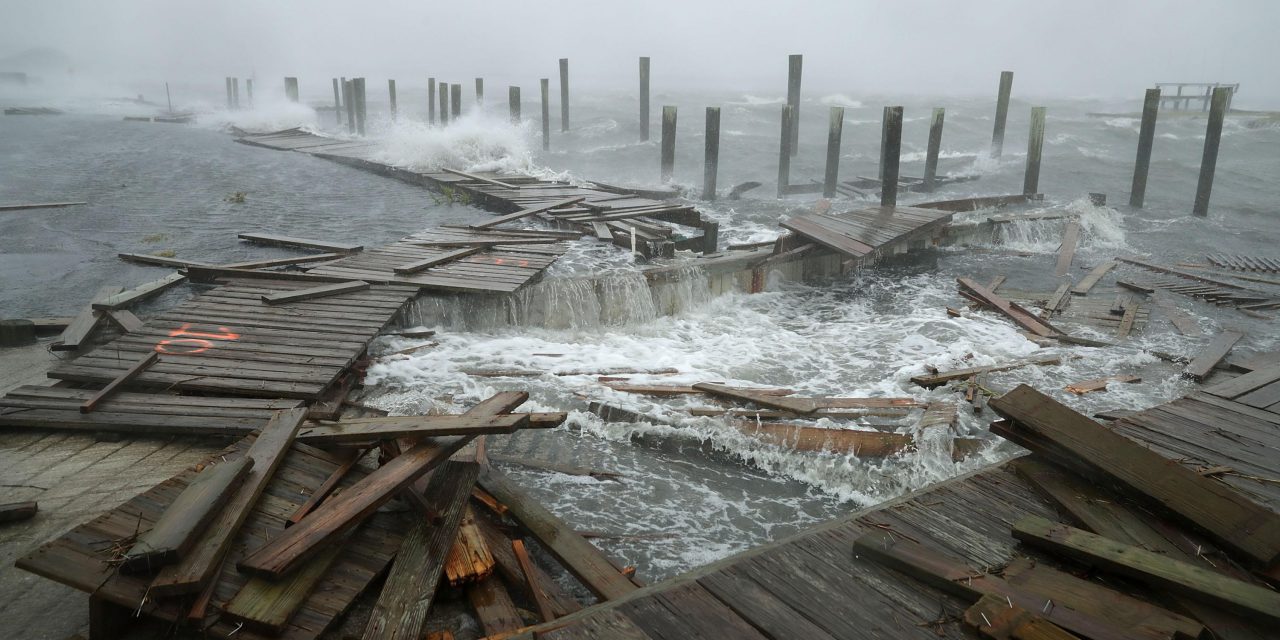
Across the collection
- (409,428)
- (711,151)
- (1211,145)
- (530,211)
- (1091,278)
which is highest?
(1211,145)

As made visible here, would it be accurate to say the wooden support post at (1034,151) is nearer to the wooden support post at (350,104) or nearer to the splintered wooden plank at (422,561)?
the splintered wooden plank at (422,561)

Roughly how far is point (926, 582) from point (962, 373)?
5.60m

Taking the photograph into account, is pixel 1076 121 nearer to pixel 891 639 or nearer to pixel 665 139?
pixel 665 139

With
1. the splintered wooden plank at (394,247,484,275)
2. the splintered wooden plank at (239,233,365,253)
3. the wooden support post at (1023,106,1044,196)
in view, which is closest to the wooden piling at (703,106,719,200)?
the wooden support post at (1023,106,1044,196)

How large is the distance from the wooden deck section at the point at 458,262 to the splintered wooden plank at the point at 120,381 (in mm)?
3098

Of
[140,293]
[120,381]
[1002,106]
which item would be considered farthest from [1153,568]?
[1002,106]

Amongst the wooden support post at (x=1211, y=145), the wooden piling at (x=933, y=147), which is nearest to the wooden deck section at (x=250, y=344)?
the wooden piling at (x=933, y=147)

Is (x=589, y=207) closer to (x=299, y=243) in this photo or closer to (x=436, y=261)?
(x=436, y=261)

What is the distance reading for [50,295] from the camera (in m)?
9.77

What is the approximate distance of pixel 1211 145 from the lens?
19.9m

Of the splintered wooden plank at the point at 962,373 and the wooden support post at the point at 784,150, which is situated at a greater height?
the wooden support post at the point at 784,150

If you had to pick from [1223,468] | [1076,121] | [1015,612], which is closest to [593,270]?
[1223,468]

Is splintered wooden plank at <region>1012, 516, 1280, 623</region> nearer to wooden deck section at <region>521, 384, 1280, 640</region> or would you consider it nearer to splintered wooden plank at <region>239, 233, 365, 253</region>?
wooden deck section at <region>521, 384, 1280, 640</region>

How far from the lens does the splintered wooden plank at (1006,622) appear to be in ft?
9.00
